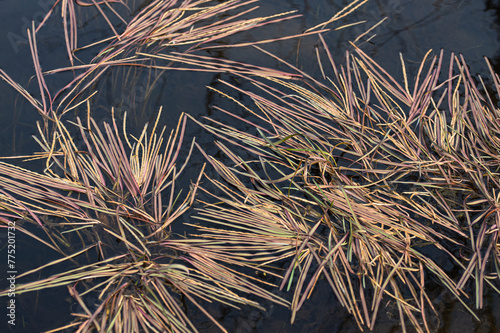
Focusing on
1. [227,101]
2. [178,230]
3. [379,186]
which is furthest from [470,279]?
[227,101]

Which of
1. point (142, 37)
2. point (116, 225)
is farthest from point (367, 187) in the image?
point (142, 37)

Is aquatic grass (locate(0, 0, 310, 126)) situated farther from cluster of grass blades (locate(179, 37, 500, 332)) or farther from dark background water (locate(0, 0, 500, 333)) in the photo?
cluster of grass blades (locate(179, 37, 500, 332))

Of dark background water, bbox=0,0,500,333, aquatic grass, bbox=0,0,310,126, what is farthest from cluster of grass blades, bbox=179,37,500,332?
aquatic grass, bbox=0,0,310,126

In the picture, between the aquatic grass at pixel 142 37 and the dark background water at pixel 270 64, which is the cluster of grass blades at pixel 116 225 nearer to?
the dark background water at pixel 270 64

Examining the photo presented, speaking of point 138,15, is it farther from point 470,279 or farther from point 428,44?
point 470,279

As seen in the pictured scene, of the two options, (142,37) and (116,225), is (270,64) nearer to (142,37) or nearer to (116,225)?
(142,37)
